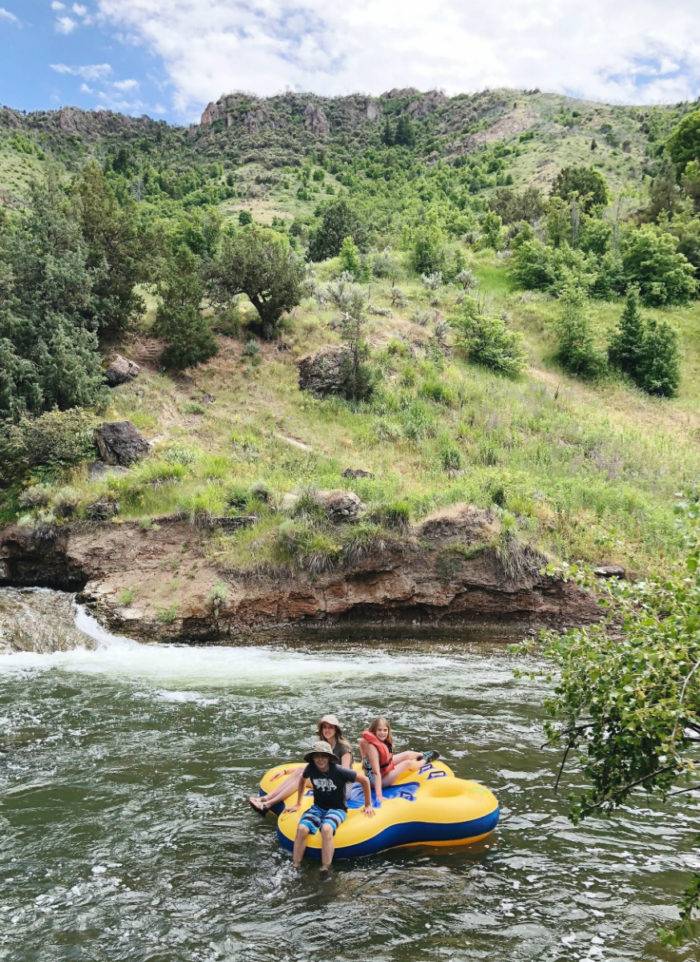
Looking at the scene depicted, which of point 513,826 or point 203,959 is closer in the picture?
point 203,959

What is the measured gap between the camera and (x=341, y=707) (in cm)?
1114

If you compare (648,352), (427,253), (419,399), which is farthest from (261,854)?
(427,253)

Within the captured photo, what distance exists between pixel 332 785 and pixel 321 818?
0.34 metres

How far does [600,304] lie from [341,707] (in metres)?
33.1

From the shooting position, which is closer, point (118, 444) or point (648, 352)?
point (118, 444)

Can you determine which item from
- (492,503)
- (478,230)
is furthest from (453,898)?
(478,230)

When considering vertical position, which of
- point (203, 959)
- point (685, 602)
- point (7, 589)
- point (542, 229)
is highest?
point (542, 229)

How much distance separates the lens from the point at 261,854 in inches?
271

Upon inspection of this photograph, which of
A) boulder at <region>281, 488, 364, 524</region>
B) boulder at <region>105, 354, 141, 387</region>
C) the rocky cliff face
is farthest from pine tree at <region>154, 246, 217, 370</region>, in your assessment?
the rocky cliff face

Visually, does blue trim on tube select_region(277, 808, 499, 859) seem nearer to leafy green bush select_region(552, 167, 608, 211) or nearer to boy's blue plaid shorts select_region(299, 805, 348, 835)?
boy's blue plaid shorts select_region(299, 805, 348, 835)

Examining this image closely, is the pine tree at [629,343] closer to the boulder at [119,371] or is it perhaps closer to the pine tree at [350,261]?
the pine tree at [350,261]

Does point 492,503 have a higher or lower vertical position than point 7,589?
higher

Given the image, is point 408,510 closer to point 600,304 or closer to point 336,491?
point 336,491

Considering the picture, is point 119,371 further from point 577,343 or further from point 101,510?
point 577,343
